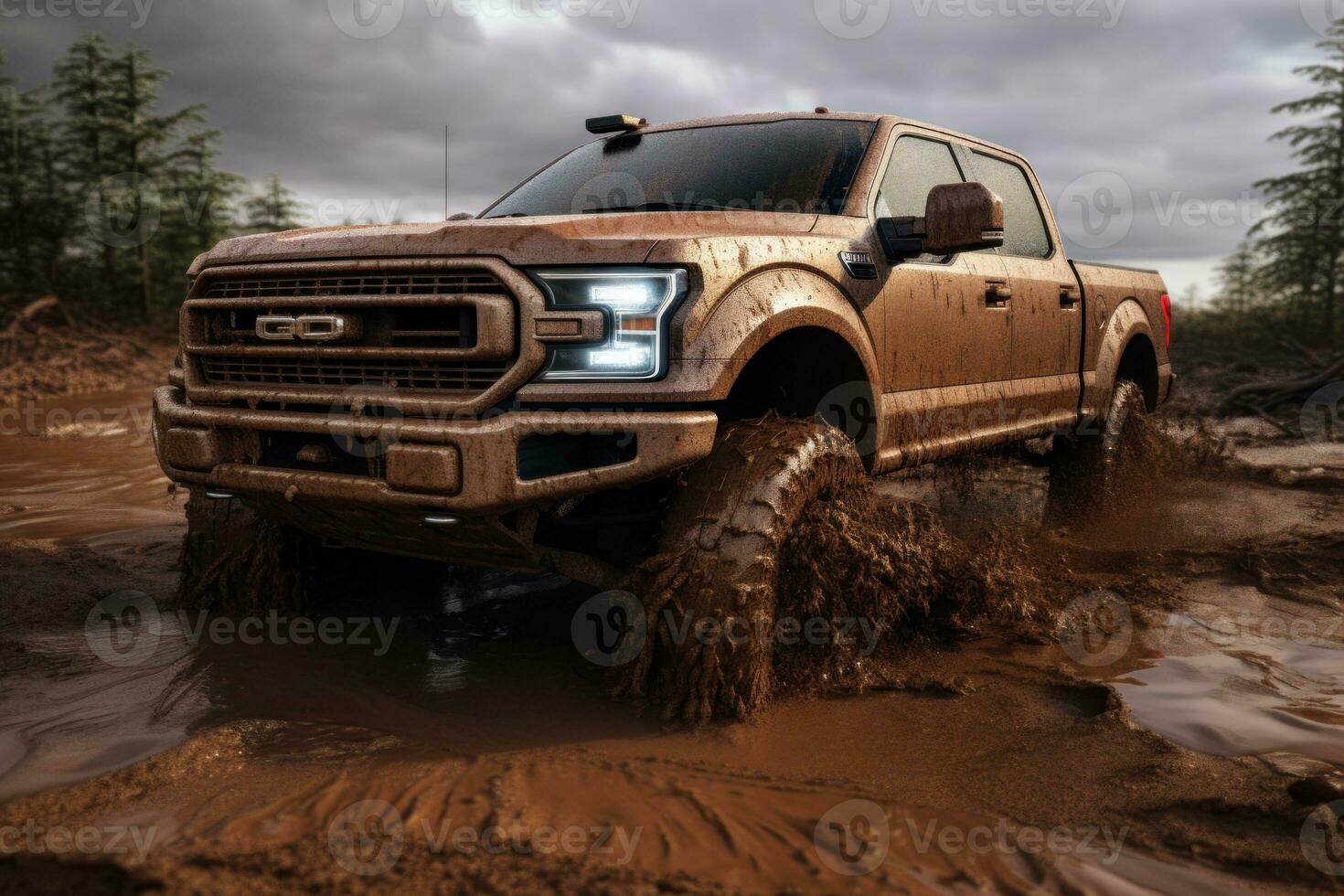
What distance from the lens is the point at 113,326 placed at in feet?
50.5

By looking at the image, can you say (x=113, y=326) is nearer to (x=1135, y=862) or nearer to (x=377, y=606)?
(x=377, y=606)

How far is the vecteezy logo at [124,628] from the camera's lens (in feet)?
Result: 12.0

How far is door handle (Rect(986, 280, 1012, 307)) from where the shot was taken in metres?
4.62

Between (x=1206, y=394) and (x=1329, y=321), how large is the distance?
9947mm

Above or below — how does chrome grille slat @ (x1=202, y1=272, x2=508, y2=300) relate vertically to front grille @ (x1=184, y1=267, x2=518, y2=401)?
above

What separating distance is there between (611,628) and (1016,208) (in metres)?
3.31

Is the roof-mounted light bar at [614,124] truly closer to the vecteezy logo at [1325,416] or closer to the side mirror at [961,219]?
the side mirror at [961,219]

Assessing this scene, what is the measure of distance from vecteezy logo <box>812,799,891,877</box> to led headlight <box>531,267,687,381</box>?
3.98 feet

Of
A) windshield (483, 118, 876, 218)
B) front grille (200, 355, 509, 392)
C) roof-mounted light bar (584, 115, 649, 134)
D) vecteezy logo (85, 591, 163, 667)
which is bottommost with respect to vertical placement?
vecteezy logo (85, 591, 163, 667)
